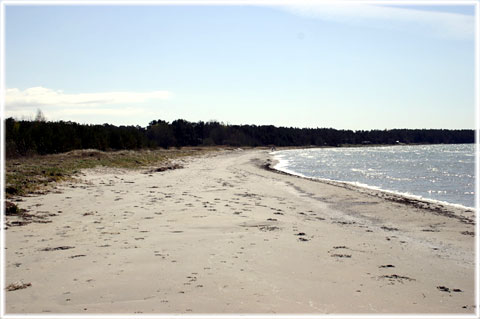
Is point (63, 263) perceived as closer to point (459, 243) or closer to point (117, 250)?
point (117, 250)

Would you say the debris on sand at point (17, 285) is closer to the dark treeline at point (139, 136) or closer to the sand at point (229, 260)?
the sand at point (229, 260)

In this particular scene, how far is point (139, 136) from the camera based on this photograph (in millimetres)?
77375

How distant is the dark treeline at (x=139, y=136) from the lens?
43.6 meters

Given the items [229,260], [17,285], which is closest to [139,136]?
[229,260]

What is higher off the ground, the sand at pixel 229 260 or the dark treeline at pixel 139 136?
the dark treeline at pixel 139 136

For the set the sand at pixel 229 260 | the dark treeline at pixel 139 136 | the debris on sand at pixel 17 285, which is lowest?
the sand at pixel 229 260

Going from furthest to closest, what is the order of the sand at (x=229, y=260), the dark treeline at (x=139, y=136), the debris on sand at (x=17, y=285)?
the dark treeline at (x=139, y=136), the debris on sand at (x=17, y=285), the sand at (x=229, y=260)

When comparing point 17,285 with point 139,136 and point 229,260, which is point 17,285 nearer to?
point 229,260

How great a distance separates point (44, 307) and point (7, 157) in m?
33.7

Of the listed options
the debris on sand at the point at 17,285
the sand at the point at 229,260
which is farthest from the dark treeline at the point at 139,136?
the debris on sand at the point at 17,285

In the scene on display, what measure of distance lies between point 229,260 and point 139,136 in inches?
2850

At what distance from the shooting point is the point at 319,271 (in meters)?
7.04

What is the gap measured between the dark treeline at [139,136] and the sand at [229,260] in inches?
1143
